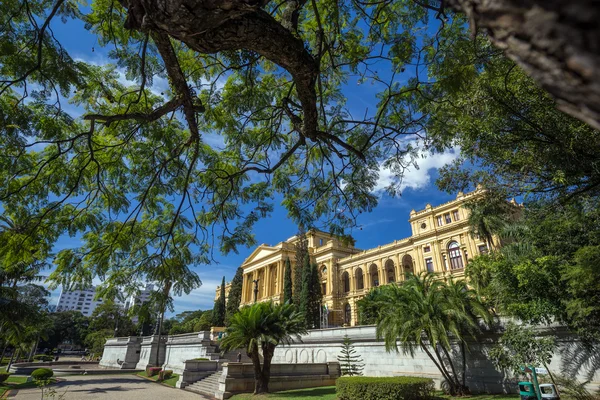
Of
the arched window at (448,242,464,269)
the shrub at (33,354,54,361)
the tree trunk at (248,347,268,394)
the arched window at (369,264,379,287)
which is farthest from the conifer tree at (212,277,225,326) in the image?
the tree trunk at (248,347,268,394)

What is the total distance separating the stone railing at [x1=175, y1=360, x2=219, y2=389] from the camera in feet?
58.1

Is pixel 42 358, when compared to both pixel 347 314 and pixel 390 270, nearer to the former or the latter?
pixel 347 314

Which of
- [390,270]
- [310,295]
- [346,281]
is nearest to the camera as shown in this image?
[310,295]

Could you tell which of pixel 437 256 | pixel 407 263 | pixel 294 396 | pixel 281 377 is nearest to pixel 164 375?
pixel 281 377

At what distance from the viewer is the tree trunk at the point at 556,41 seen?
708 millimetres

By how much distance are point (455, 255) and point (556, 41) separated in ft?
130

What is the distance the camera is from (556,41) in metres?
0.79

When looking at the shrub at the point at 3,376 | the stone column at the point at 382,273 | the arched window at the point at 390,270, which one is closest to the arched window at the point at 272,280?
the stone column at the point at 382,273

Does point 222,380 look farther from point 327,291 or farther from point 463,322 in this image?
point 327,291

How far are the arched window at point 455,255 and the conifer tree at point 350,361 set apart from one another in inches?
948

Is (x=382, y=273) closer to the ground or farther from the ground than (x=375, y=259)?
closer to the ground

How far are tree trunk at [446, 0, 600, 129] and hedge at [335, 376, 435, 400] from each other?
36.6 feet

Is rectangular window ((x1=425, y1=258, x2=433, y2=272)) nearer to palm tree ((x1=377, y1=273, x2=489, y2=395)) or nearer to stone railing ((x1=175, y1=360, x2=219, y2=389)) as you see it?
palm tree ((x1=377, y1=273, x2=489, y2=395))

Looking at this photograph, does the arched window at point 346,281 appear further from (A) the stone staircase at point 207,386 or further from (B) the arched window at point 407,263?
(A) the stone staircase at point 207,386
